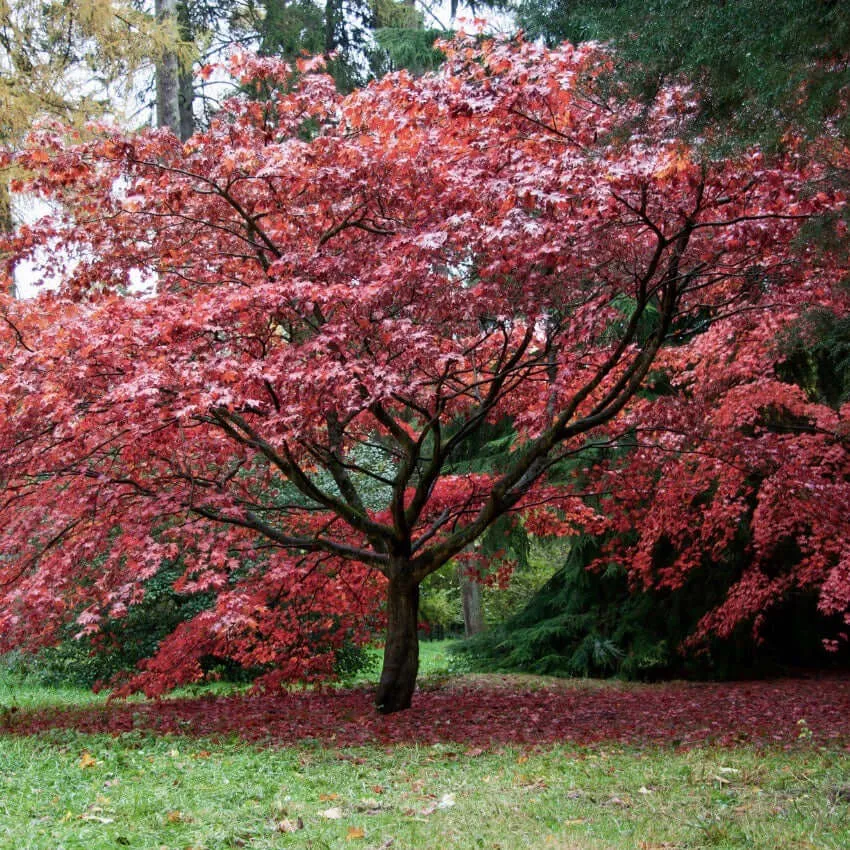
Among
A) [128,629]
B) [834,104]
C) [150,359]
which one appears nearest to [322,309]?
[150,359]

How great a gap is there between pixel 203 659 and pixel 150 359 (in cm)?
680

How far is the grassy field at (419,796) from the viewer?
373cm

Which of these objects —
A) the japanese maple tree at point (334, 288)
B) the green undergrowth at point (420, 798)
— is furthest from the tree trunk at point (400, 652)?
the green undergrowth at point (420, 798)

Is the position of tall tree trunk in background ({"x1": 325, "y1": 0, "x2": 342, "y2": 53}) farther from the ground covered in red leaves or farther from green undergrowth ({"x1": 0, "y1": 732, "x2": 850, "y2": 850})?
green undergrowth ({"x1": 0, "y1": 732, "x2": 850, "y2": 850})

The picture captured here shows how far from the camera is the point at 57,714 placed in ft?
28.1

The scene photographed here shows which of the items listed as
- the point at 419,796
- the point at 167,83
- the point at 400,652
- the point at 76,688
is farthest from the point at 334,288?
the point at 76,688

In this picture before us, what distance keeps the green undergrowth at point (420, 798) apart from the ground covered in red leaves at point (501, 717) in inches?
24.9

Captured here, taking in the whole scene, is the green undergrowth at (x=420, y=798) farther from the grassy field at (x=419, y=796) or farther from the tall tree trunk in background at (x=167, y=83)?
the tall tree trunk in background at (x=167, y=83)

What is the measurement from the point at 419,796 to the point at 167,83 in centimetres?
1052

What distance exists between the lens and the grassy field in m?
3.73

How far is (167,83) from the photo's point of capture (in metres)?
12.0

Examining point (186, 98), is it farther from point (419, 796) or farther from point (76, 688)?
point (419, 796)

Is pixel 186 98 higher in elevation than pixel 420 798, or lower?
higher

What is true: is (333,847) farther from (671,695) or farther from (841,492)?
(671,695)
